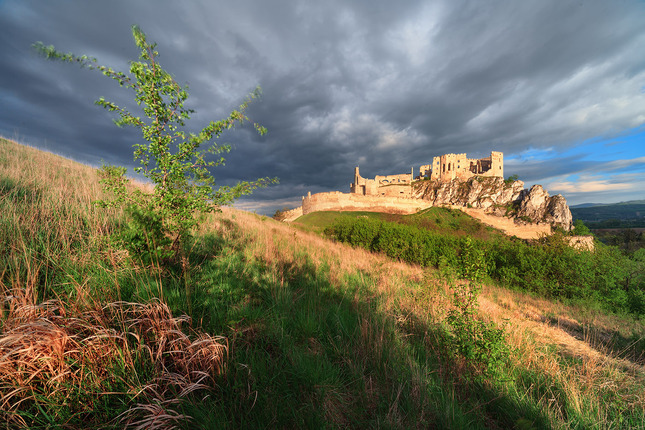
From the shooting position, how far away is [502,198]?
69.5 meters

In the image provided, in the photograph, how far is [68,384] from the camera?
155 cm

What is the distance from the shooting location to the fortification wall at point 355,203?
47.9m

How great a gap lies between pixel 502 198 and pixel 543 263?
231 feet

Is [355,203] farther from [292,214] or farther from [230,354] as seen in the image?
[230,354]

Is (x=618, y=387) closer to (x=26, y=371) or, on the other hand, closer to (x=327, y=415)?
(x=327, y=415)

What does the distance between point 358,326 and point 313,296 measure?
114 centimetres

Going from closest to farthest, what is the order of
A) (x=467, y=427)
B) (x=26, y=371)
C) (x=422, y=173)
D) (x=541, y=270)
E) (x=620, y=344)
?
(x=26, y=371), (x=467, y=427), (x=620, y=344), (x=541, y=270), (x=422, y=173)

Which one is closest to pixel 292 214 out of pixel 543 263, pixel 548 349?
pixel 543 263

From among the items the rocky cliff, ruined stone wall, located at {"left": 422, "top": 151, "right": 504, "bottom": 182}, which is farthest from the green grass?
ruined stone wall, located at {"left": 422, "top": 151, "right": 504, "bottom": 182}

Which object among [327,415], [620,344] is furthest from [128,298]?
[620,344]

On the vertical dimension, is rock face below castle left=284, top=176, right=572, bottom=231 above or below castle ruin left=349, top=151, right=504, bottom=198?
below

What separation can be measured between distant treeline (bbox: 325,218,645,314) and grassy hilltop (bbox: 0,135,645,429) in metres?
8.95

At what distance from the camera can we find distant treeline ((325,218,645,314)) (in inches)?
485

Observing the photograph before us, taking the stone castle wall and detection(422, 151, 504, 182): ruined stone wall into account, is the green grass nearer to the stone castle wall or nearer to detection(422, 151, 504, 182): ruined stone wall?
the stone castle wall
